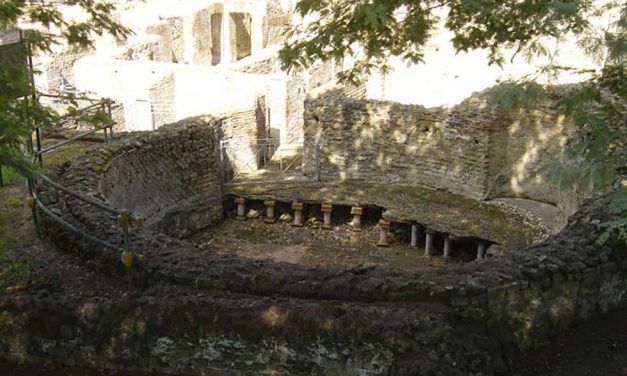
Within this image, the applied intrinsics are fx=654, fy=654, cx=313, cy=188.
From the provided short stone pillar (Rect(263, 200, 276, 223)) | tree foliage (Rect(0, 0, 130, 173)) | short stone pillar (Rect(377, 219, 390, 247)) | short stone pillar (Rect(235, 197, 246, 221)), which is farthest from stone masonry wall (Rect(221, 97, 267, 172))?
tree foliage (Rect(0, 0, 130, 173))

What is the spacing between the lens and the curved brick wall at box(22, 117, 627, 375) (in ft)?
17.5

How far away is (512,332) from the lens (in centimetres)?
620

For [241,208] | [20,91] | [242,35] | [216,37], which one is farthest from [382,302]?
[216,37]

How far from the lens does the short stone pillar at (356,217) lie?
12797mm

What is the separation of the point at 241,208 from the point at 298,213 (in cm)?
124

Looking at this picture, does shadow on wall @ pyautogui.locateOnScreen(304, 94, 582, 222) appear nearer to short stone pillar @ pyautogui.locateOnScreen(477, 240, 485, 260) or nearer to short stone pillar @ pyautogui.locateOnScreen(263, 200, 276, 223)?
short stone pillar @ pyautogui.locateOnScreen(263, 200, 276, 223)

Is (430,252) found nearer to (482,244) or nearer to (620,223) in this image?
(482,244)

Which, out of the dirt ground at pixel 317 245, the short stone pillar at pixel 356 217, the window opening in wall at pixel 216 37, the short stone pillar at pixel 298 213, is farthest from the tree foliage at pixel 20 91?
the window opening in wall at pixel 216 37

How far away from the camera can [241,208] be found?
13.4m

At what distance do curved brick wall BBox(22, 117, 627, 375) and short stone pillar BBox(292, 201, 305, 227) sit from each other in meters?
5.48

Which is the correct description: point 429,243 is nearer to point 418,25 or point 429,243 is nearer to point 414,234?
point 414,234

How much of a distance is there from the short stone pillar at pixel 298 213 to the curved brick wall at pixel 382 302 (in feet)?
18.0

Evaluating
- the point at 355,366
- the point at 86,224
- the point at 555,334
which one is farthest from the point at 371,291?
the point at 86,224

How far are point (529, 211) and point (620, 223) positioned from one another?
20.9 ft
